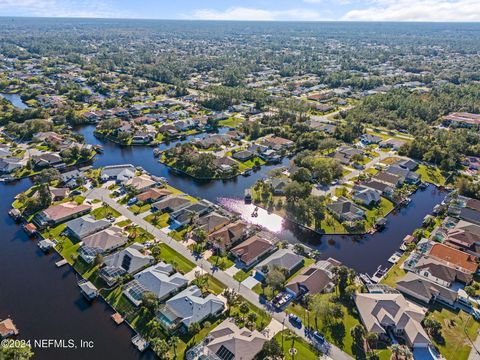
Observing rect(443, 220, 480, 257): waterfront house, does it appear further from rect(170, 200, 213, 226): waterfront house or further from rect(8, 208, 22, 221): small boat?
rect(8, 208, 22, 221): small boat

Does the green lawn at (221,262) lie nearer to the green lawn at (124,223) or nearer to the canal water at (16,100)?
the green lawn at (124,223)

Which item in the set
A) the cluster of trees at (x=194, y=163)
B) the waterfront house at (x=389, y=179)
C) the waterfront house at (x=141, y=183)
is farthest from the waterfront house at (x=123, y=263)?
the waterfront house at (x=389, y=179)

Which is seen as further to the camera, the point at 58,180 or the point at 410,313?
the point at 58,180

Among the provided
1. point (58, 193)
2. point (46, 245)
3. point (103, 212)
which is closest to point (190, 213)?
point (103, 212)

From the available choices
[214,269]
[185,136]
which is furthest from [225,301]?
[185,136]

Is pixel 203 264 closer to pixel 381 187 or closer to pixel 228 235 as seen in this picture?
pixel 228 235

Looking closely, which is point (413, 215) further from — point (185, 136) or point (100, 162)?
point (100, 162)
